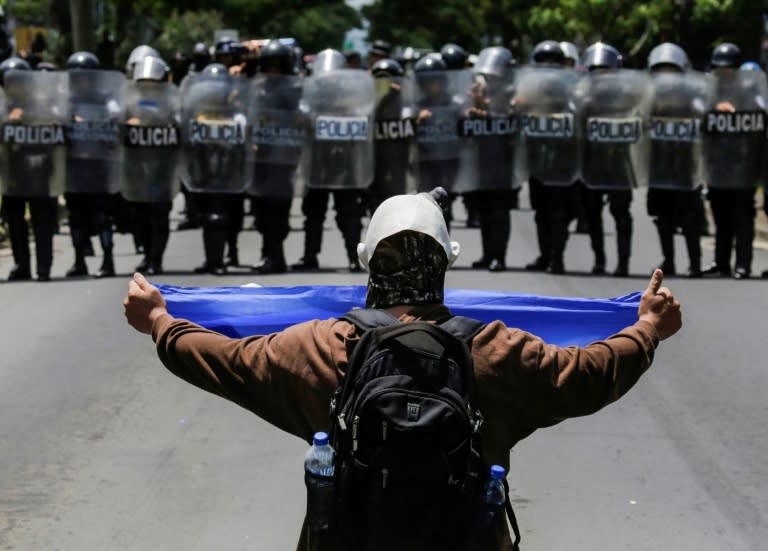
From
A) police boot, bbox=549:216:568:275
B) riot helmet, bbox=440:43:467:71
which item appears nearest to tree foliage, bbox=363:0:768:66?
riot helmet, bbox=440:43:467:71

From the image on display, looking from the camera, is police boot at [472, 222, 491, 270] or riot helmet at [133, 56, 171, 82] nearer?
riot helmet at [133, 56, 171, 82]

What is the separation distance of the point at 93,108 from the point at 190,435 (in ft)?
Result: 23.3

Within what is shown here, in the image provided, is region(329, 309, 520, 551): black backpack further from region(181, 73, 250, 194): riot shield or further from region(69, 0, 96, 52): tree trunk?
region(69, 0, 96, 52): tree trunk

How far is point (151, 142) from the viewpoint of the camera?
1455 centimetres

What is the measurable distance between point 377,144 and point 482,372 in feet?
37.3

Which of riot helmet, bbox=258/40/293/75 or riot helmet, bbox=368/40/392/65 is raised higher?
riot helmet, bbox=258/40/293/75

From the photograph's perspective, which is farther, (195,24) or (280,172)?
(195,24)

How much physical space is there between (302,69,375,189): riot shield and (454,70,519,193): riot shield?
2.88 feet

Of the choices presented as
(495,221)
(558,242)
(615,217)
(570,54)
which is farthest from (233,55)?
(615,217)

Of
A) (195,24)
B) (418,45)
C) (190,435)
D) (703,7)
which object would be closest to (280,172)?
(190,435)

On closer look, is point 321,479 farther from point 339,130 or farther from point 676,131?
point 676,131

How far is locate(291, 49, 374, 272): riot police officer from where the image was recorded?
14523 millimetres

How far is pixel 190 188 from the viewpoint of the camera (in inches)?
577

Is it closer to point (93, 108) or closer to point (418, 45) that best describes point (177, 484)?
point (93, 108)
